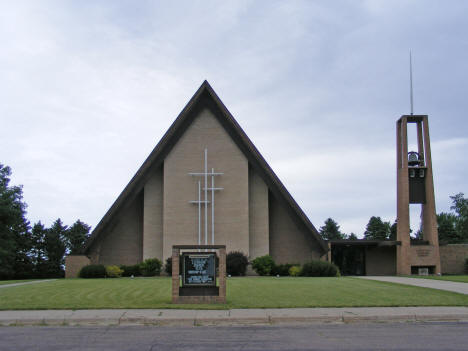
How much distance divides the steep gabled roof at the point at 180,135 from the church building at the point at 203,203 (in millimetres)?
65

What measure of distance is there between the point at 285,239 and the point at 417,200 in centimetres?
1058

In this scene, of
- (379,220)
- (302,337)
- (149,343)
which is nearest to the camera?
(149,343)

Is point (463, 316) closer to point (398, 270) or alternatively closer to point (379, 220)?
point (398, 270)

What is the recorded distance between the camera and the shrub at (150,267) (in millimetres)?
31906

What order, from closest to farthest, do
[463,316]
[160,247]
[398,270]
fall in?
[463,316]
[160,247]
[398,270]

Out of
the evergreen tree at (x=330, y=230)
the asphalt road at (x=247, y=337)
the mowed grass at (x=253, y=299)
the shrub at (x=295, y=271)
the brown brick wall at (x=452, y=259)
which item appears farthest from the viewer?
the evergreen tree at (x=330, y=230)

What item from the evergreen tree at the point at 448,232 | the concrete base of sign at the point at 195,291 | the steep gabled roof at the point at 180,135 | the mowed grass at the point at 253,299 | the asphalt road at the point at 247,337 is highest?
the steep gabled roof at the point at 180,135

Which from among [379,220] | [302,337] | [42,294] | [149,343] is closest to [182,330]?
[149,343]

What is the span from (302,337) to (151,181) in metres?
26.6

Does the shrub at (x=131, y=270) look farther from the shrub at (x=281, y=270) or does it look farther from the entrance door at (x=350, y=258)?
the entrance door at (x=350, y=258)

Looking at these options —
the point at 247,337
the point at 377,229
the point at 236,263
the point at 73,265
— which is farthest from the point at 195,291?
the point at 377,229

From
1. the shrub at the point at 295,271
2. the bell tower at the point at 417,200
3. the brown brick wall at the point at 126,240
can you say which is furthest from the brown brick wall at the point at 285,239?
the brown brick wall at the point at 126,240

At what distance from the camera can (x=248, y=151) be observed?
34.2 metres

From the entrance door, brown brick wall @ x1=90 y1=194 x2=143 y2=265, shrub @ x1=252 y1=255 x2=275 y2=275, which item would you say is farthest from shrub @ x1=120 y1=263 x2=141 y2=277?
the entrance door
